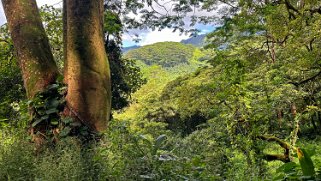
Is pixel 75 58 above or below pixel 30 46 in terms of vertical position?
below

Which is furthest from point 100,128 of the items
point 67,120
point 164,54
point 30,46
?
point 164,54

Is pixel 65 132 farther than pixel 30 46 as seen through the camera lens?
No

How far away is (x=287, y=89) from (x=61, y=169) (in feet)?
26.9

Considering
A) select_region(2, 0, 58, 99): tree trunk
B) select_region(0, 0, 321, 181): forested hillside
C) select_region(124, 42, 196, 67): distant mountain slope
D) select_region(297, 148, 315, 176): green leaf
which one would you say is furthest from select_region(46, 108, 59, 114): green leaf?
select_region(124, 42, 196, 67): distant mountain slope

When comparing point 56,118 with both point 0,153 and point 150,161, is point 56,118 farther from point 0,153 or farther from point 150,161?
point 150,161

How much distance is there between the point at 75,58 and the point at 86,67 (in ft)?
0.57

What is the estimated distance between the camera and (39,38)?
4414 mm

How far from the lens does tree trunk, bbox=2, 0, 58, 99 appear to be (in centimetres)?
427

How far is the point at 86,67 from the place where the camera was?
412 cm

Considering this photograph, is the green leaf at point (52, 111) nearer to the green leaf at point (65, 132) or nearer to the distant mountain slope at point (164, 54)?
the green leaf at point (65, 132)

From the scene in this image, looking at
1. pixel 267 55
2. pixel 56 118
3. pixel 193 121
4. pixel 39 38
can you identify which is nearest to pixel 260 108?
pixel 56 118

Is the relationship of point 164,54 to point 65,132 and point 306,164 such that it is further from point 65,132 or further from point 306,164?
point 306,164

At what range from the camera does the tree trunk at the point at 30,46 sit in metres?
4.27

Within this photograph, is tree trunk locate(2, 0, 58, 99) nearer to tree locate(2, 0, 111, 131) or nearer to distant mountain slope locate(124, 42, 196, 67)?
tree locate(2, 0, 111, 131)
